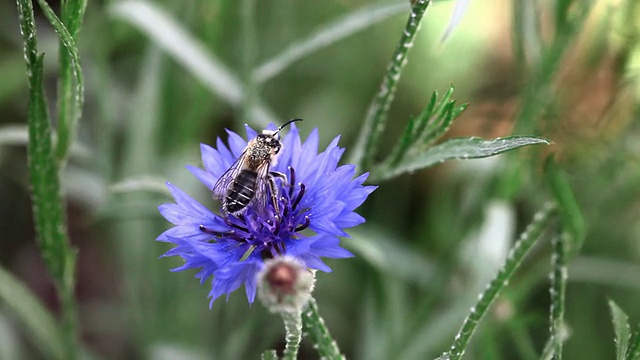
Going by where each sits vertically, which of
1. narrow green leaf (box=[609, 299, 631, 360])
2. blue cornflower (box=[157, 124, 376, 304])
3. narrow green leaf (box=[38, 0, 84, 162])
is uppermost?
narrow green leaf (box=[38, 0, 84, 162])

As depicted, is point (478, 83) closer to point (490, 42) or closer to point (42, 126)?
point (490, 42)

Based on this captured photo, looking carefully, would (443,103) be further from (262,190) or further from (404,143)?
(262,190)

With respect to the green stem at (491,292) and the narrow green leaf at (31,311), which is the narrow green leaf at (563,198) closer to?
the green stem at (491,292)

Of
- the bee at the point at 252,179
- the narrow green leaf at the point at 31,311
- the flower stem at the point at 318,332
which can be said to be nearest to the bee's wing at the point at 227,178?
the bee at the point at 252,179

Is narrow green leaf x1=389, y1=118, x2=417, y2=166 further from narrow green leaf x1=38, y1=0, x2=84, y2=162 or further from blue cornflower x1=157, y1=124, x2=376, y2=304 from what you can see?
narrow green leaf x1=38, y1=0, x2=84, y2=162

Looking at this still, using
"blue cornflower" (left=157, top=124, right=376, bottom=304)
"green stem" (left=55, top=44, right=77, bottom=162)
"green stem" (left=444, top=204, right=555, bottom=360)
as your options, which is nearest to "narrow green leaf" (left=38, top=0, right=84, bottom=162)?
"green stem" (left=55, top=44, right=77, bottom=162)

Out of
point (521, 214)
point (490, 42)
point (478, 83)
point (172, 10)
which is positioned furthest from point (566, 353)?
point (172, 10)

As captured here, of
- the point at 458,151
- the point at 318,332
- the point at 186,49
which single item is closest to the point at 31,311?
the point at 186,49
